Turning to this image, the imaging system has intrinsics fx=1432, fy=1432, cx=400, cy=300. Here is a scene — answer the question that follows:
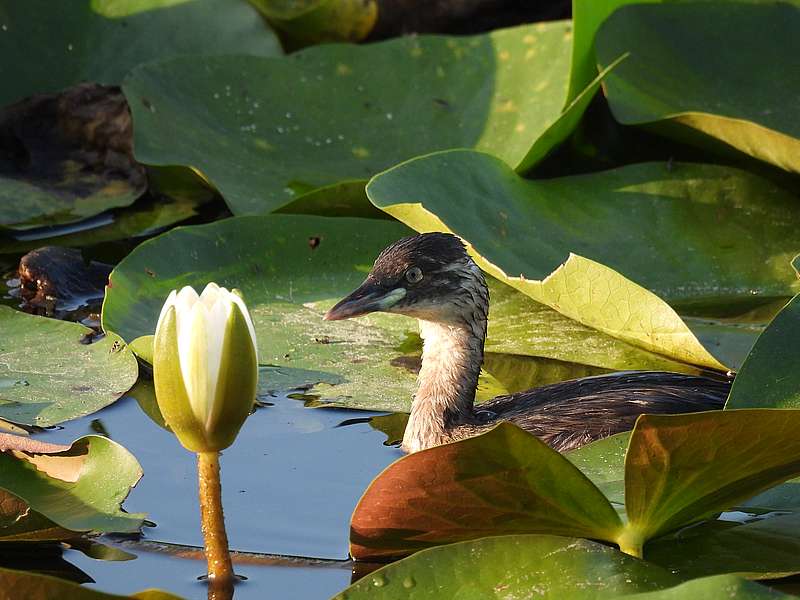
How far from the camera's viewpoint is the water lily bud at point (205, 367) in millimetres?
3068

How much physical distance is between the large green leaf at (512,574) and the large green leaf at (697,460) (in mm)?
165

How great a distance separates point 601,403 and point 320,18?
3739mm

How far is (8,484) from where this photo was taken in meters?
4.02

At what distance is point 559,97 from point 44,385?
267 centimetres

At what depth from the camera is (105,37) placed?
712 cm

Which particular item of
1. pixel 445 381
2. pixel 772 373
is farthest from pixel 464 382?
pixel 772 373

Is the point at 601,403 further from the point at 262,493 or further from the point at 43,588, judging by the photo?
the point at 43,588

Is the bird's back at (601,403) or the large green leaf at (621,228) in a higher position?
the large green leaf at (621,228)

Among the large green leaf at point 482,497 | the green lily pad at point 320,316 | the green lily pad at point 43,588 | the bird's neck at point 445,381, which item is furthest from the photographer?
the green lily pad at point 320,316

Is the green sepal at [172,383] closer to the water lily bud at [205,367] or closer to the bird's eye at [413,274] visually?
the water lily bud at [205,367]

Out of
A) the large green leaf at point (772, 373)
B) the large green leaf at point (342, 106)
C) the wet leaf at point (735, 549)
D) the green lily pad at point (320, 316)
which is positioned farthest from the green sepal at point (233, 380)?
the large green leaf at point (342, 106)

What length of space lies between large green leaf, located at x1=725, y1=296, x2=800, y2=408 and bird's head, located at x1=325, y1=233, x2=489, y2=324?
1322 millimetres

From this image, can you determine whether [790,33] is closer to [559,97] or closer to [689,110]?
[689,110]

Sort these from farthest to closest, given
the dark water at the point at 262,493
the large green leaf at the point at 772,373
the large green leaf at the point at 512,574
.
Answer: the large green leaf at the point at 772,373, the dark water at the point at 262,493, the large green leaf at the point at 512,574
